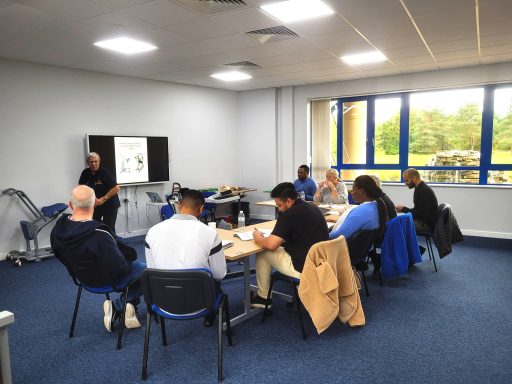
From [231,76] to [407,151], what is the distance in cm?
334

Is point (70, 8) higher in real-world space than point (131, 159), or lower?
higher

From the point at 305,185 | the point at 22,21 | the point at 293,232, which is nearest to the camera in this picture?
the point at 293,232

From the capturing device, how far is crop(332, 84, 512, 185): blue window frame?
618 cm

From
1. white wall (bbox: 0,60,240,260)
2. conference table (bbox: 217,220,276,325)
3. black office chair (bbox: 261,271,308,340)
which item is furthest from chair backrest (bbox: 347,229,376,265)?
white wall (bbox: 0,60,240,260)

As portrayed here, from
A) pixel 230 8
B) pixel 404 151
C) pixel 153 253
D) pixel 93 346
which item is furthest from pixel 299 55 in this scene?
pixel 93 346

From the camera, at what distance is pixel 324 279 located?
273 cm

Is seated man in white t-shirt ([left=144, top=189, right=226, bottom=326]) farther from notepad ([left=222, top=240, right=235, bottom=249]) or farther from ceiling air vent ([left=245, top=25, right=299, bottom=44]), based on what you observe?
ceiling air vent ([left=245, top=25, right=299, bottom=44])

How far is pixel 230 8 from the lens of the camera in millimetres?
3453

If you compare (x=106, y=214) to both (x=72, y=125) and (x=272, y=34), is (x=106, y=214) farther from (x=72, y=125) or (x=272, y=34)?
(x=272, y=34)

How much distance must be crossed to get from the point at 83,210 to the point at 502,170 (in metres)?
6.19

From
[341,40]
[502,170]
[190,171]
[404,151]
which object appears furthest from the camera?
[190,171]

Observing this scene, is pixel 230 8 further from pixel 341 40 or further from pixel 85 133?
pixel 85 133

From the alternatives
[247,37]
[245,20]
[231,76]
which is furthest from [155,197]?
[245,20]

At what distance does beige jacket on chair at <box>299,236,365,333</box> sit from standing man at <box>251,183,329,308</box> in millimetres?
216
